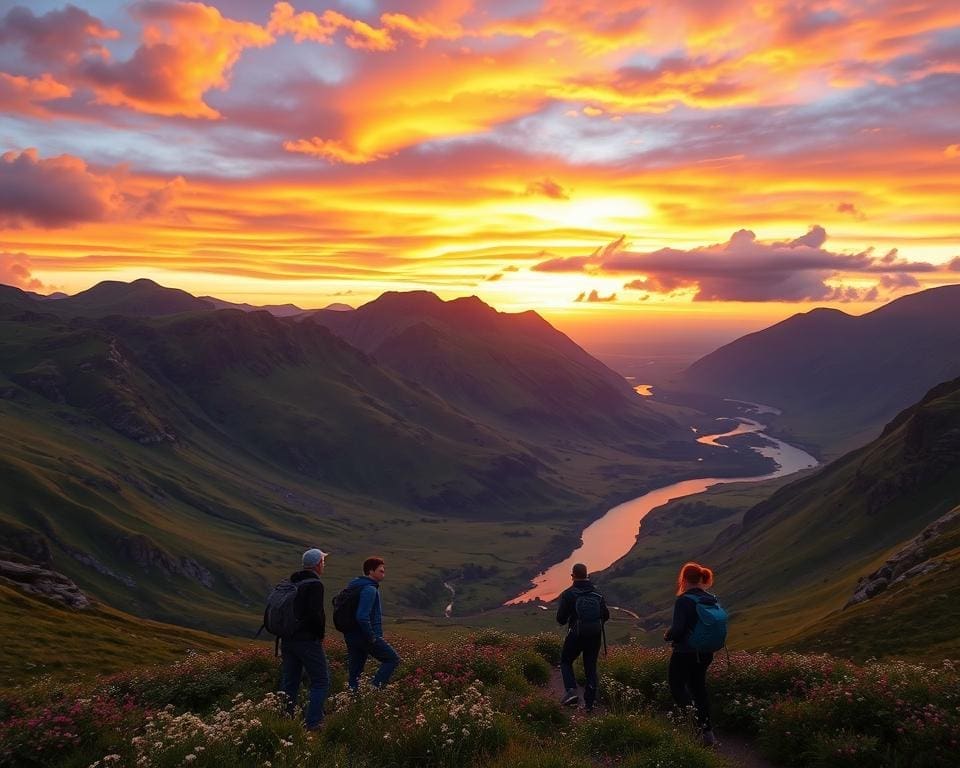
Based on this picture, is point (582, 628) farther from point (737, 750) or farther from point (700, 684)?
point (737, 750)

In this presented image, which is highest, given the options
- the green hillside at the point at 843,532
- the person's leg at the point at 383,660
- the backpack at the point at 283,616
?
the backpack at the point at 283,616

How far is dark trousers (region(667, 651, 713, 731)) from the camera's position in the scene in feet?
51.6

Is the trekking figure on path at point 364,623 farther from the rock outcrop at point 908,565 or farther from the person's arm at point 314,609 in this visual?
the rock outcrop at point 908,565

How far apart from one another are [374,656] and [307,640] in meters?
1.99

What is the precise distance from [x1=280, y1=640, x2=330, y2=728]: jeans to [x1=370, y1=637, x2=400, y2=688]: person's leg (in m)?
1.41

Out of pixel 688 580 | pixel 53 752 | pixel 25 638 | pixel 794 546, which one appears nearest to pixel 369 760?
pixel 53 752

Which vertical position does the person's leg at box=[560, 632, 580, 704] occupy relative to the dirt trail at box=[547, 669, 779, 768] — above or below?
above

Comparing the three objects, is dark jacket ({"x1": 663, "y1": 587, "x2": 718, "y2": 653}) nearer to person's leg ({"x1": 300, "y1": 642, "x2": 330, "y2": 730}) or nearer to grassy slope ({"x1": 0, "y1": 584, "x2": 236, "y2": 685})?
person's leg ({"x1": 300, "y1": 642, "x2": 330, "y2": 730})

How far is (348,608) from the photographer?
1722 cm

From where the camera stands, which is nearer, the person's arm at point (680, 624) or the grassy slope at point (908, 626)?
the person's arm at point (680, 624)

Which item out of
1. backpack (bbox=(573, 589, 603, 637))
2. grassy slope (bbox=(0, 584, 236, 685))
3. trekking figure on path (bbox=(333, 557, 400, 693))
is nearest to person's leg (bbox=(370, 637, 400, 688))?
trekking figure on path (bbox=(333, 557, 400, 693))

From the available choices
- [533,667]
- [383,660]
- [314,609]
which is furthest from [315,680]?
[533,667]

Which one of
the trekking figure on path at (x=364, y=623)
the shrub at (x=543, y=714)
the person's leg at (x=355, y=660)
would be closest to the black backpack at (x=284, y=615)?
the trekking figure on path at (x=364, y=623)

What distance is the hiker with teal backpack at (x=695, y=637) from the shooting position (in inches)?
603
